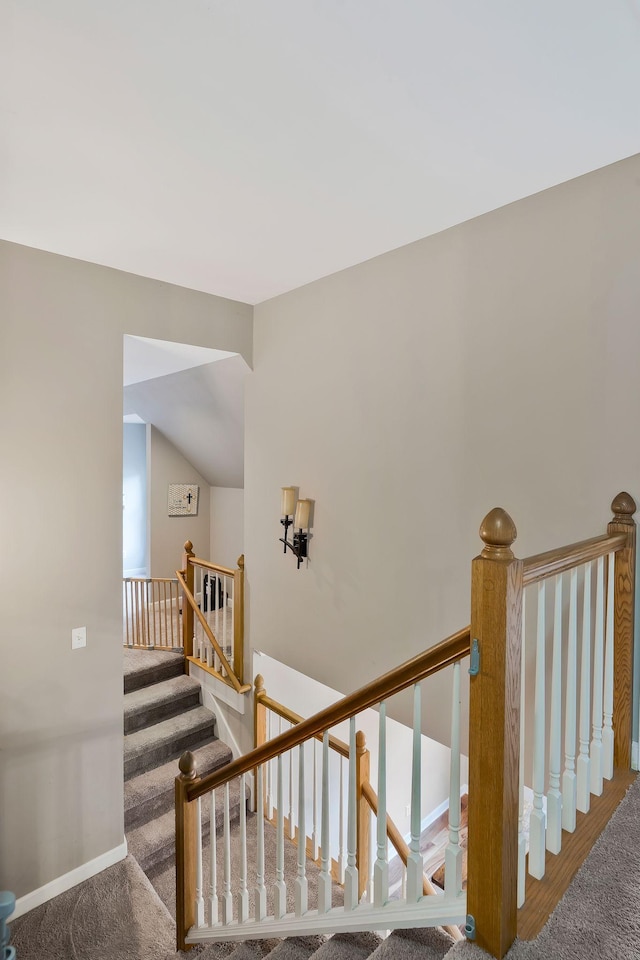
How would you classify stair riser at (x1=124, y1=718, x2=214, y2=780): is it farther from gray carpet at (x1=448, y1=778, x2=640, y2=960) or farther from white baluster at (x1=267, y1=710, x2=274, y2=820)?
gray carpet at (x1=448, y1=778, x2=640, y2=960)

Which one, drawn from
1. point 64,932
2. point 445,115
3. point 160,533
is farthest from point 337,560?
point 160,533

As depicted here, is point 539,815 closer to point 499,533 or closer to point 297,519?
point 499,533

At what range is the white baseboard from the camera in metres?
2.80

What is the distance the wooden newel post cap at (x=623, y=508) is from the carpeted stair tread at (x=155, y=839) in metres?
3.68

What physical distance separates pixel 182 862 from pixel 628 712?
2.12 m

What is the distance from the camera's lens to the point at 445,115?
64.7 inches

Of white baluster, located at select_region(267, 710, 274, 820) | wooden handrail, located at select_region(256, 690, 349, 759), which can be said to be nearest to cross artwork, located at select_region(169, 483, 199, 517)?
wooden handrail, located at select_region(256, 690, 349, 759)

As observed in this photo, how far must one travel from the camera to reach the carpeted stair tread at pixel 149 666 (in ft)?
15.9

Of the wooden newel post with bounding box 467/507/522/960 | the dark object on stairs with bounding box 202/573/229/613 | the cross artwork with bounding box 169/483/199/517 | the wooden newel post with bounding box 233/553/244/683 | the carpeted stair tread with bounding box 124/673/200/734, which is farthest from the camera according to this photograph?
the cross artwork with bounding box 169/483/199/517

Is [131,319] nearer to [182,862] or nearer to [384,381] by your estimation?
[384,381]

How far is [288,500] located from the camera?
340 cm

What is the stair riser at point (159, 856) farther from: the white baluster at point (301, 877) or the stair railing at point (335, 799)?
the white baluster at point (301, 877)

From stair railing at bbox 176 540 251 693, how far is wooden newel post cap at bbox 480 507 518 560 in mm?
3190

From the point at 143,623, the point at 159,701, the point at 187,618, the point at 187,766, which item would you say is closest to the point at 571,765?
the point at 187,766
